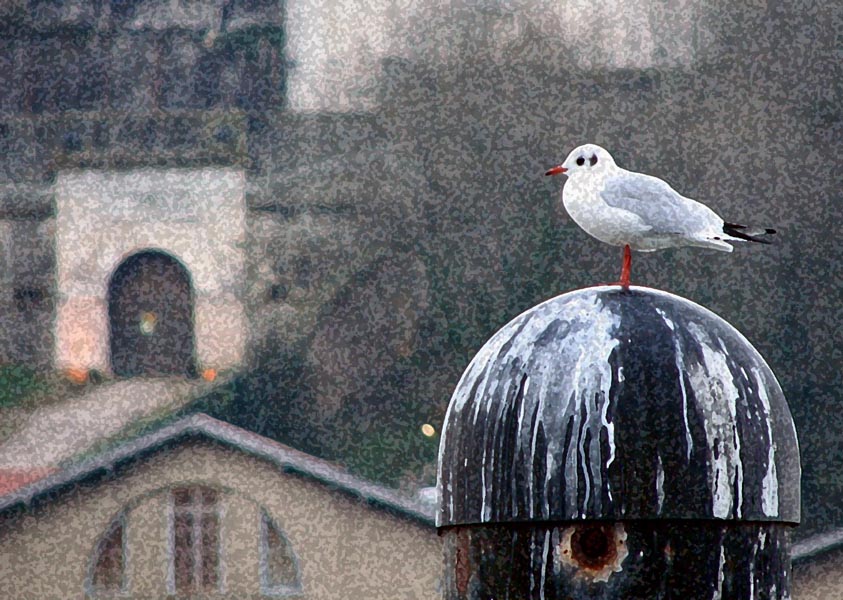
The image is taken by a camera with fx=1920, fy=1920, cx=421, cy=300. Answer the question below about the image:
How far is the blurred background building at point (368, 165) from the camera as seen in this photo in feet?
123

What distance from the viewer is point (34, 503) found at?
867 inches

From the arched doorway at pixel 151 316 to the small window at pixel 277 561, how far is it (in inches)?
633

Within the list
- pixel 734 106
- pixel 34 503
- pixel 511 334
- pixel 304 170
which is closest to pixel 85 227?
pixel 304 170

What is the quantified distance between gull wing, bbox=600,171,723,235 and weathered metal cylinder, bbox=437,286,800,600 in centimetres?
77

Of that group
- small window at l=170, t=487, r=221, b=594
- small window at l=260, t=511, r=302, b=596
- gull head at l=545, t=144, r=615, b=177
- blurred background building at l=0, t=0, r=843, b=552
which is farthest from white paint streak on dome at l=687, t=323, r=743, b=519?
blurred background building at l=0, t=0, r=843, b=552

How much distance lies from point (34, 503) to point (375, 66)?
17.9 meters

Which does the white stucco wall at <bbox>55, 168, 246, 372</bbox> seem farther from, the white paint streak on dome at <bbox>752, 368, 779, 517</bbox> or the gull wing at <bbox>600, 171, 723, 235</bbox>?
the white paint streak on dome at <bbox>752, 368, 779, 517</bbox>

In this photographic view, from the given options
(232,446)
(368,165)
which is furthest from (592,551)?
(368,165)

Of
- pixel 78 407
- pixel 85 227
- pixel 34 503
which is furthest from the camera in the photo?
pixel 85 227

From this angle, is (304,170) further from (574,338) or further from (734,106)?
(574,338)

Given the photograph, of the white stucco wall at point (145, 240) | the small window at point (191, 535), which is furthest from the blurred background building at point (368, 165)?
the small window at point (191, 535)

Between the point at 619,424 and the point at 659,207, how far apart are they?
1124mm

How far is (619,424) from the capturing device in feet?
13.4

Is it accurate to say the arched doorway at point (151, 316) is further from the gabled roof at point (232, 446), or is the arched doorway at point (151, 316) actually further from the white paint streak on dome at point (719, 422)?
the white paint streak on dome at point (719, 422)
